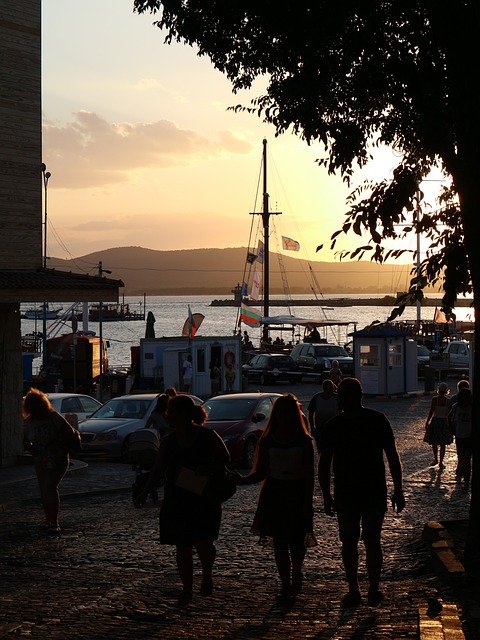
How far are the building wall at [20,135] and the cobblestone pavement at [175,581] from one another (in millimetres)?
5919

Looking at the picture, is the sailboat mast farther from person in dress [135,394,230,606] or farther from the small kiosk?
person in dress [135,394,230,606]

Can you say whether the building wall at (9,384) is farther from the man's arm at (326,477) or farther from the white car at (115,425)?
the man's arm at (326,477)

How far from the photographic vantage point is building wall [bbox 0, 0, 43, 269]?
20.5m

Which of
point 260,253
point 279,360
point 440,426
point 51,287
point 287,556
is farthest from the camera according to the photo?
point 260,253

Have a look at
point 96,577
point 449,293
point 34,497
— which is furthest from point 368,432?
point 34,497

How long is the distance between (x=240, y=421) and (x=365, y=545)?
12353mm

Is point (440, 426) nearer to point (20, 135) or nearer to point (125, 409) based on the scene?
point (125, 409)

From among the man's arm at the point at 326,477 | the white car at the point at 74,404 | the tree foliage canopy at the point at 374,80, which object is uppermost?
the tree foliage canopy at the point at 374,80

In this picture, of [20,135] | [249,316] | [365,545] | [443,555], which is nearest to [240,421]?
[20,135]

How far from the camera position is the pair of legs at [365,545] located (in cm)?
884

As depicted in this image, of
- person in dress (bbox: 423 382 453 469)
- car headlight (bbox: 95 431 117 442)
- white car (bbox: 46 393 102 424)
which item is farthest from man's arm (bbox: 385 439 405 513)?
white car (bbox: 46 393 102 424)

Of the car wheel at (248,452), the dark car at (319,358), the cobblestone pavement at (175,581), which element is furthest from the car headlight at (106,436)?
the dark car at (319,358)

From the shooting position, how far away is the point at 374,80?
12094 millimetres

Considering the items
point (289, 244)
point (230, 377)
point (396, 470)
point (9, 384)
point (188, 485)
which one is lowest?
point (230, 377)
